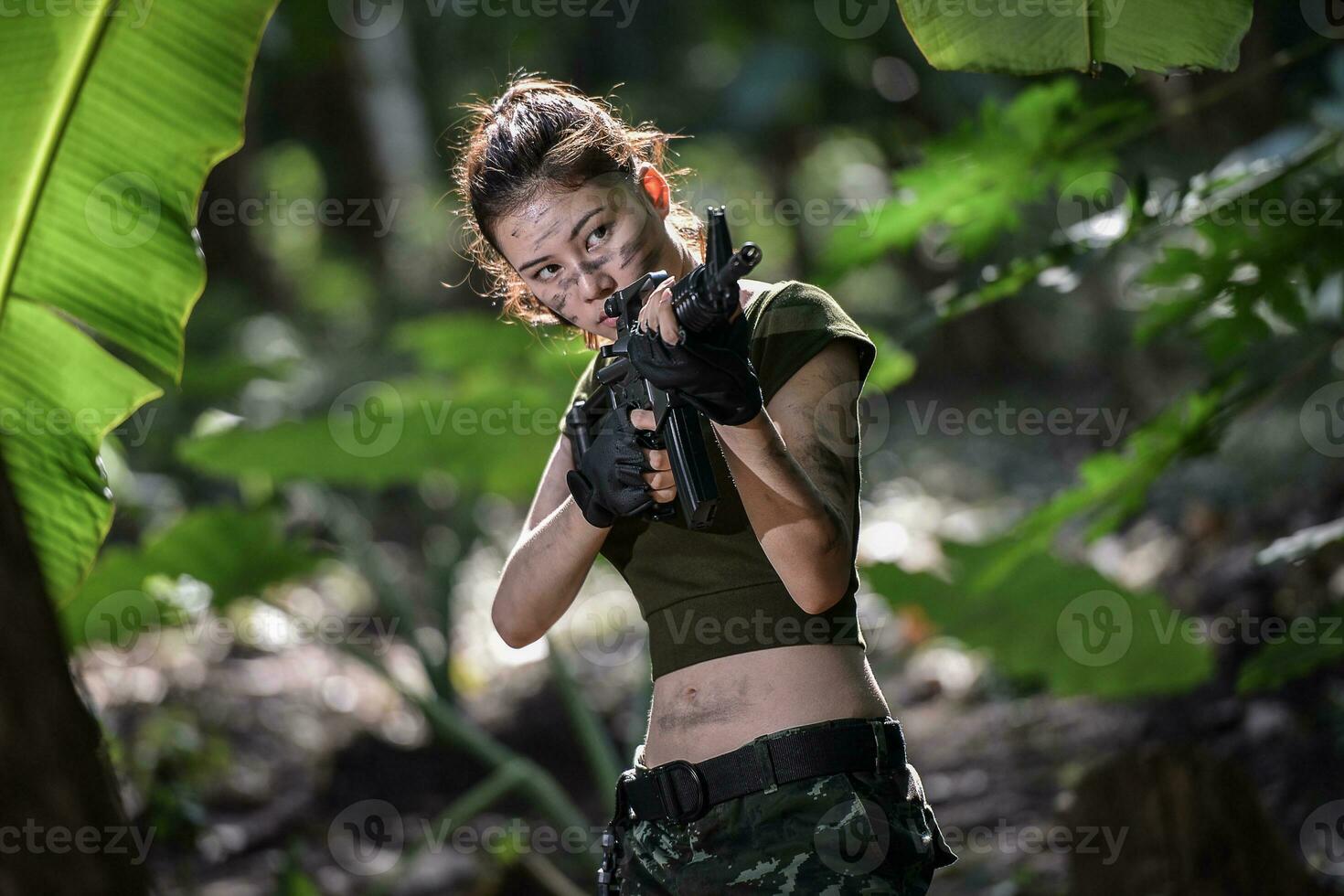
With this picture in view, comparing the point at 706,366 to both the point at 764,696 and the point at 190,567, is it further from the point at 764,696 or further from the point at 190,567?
the point at 190,567

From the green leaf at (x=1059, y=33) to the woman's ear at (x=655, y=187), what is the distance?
41 centimetres

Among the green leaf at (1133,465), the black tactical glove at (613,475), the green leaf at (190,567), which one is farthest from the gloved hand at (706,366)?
the green leaf at (190,567)

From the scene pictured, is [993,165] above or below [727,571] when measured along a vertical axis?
above

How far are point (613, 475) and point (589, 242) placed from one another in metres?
0.28

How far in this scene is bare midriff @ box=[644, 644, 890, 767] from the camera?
1.34 metres

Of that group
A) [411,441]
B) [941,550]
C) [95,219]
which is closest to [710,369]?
[95,219]

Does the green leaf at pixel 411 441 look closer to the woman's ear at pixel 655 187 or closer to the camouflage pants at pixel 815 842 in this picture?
the woman's ear at pixel 655 187

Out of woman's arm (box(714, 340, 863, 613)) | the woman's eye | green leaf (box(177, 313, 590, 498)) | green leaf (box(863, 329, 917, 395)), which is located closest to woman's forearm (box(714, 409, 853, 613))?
woman's arm (box(714, 340, 863, 613))

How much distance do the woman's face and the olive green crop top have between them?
0.46 ft

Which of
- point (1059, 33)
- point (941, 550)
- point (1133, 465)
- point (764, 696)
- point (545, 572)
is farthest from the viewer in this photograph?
point (941, 550)

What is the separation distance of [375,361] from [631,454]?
804 cm

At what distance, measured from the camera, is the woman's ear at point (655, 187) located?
1472 mm

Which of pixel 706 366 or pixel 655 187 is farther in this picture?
pixel 655 187

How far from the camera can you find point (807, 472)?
130 centimetres
